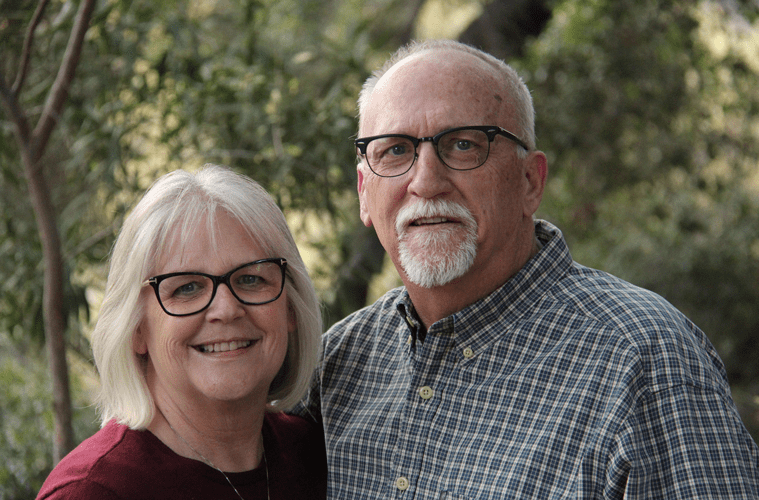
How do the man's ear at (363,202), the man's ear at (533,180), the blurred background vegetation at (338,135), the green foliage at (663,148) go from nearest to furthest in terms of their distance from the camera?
the man's ear at (533,180) → the man's ear at (363,202) → the blurred background vegetation at (338,135) → the green foliage at (663,148)

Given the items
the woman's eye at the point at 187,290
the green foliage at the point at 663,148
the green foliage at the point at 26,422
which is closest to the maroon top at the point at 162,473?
the woman's eye at the point at 187,290

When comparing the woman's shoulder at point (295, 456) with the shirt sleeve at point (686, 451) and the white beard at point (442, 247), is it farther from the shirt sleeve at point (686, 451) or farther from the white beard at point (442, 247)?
the shirt sleeve at point (686, 451)

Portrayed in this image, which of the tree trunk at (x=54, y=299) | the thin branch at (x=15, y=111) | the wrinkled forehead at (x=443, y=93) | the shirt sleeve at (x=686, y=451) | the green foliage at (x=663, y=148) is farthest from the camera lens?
the green foliage at (x=663, y=148)

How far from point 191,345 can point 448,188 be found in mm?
715

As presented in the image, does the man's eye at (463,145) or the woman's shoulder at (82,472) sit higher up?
the man's eye at (463,145)

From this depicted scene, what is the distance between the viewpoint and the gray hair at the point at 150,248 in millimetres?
1716

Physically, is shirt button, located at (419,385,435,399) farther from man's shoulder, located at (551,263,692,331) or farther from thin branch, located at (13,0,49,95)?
thin branch, located at (13,0,49,95)

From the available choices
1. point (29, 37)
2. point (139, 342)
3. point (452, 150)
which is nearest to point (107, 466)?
point (139, 342)

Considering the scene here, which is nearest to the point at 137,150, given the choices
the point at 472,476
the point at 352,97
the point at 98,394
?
the point at 352,97

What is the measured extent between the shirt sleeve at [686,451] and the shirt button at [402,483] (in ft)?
1.52

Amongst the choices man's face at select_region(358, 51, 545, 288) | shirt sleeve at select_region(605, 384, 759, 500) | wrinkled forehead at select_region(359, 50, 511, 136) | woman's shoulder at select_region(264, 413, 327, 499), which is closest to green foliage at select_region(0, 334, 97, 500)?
woman's shoulder at select_region(264, 413, 327, 499)

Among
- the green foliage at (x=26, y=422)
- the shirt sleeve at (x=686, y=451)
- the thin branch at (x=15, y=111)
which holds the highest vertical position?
the thin branch at (x=15, y=111)

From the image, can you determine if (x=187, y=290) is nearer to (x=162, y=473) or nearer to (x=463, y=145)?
(x=162, y=473)

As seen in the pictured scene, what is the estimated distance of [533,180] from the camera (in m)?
1.93
